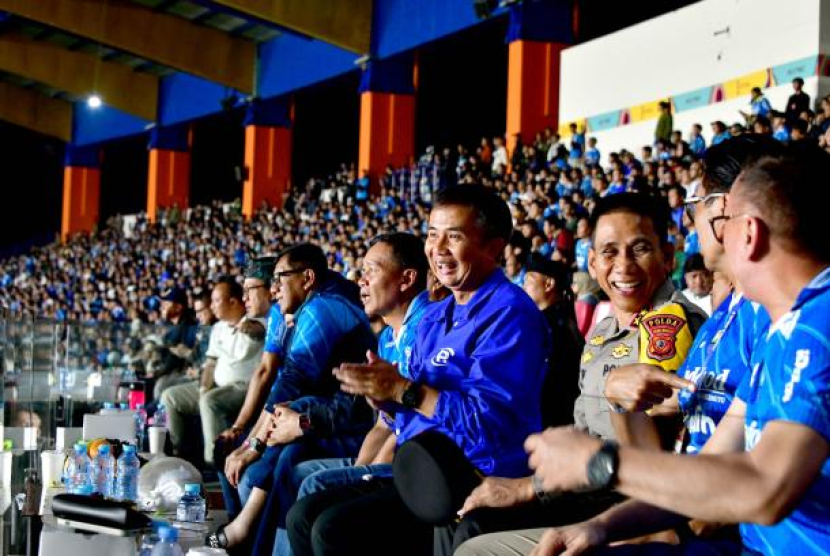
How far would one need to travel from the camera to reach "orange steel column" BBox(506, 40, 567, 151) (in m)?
15.3

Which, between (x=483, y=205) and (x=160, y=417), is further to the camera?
(x=160, y=417)

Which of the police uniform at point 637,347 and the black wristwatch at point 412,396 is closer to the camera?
the police uniform at point 637,347

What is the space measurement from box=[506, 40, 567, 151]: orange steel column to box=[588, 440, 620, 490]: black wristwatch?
13.9m

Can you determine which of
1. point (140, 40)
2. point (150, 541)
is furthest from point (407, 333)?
point (140, 40)

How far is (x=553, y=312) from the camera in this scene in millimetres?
4508

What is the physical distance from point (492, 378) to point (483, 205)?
0.59 meters

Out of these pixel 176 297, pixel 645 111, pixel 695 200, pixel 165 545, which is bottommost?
pixel 165 545

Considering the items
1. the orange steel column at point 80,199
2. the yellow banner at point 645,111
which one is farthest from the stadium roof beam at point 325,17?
the orange steel column at point 80,199

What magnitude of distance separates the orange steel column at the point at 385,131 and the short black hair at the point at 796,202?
1758 cm

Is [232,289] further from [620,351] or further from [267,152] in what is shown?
[267,152]

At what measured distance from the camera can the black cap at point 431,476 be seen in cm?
218

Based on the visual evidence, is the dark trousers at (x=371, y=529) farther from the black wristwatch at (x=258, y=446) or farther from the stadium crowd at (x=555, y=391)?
the black wristwatch at (x=258, y=446)

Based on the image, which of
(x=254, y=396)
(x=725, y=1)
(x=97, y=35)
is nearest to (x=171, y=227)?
(x=97, y=35)

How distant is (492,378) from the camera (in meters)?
2.62
